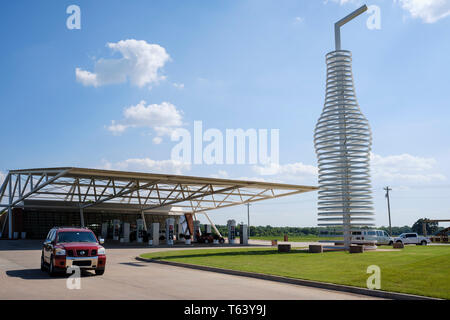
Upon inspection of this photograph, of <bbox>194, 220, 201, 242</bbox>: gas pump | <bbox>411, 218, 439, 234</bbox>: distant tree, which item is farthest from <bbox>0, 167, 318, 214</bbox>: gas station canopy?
<bbox>411, 218, 439, 234</bbox>: distant tree

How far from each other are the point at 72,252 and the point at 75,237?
1424mm

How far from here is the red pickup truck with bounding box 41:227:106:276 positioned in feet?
48.9

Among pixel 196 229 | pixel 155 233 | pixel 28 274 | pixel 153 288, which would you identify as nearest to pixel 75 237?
pixel 28 274

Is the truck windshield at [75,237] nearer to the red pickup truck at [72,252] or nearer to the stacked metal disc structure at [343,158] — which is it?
the red pickup truck at [72,252]

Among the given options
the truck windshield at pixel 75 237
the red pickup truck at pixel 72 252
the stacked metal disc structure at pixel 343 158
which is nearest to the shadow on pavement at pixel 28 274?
the red pickup truck at pixel 72 252

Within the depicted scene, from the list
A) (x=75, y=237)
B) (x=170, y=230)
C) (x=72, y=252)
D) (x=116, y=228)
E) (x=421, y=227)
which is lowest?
(x=421, y=227)

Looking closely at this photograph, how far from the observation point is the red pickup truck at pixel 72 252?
48.9 feet

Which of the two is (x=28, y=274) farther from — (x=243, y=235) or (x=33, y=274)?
(x=243, y=235)

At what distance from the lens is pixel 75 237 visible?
16484 mm
